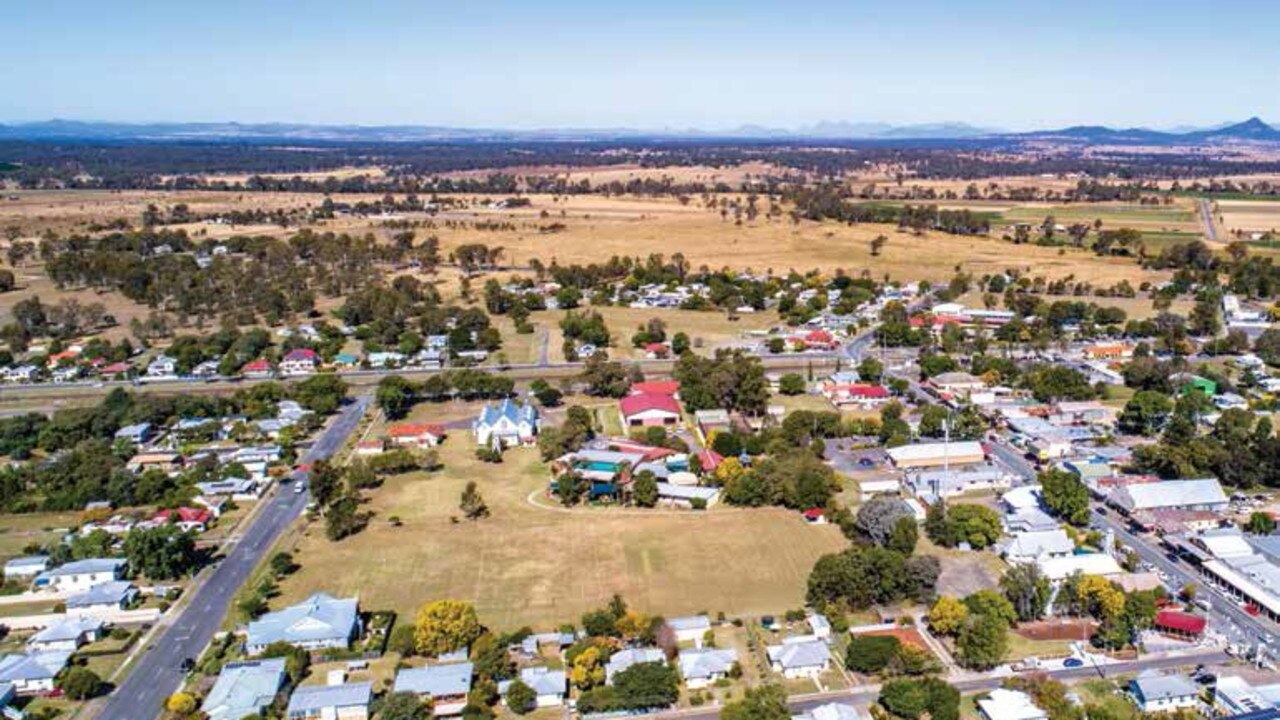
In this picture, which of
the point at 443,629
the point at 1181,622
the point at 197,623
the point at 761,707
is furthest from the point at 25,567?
the point at 1181,622

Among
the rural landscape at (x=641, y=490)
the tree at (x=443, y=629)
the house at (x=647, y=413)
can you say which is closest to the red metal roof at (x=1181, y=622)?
the rural landscape at (x=641, y=490)

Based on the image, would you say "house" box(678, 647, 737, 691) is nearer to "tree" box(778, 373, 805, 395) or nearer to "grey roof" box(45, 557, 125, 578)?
"grey roof" box(45, 557, 125, 578)

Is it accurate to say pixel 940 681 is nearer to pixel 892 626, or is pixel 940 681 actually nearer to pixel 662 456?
pixel 892 626

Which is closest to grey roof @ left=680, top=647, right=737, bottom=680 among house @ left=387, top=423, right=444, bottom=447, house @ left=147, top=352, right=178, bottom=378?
house @ left=387, top=423, right=444, bottom=447

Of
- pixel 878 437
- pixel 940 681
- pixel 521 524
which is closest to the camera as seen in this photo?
pixel 940 681

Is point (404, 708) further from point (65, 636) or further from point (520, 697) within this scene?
point (65, 636)

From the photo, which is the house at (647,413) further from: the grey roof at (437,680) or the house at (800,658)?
the grey roof at (437,680)

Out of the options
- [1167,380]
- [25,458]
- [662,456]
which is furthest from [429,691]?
[1167,380]
